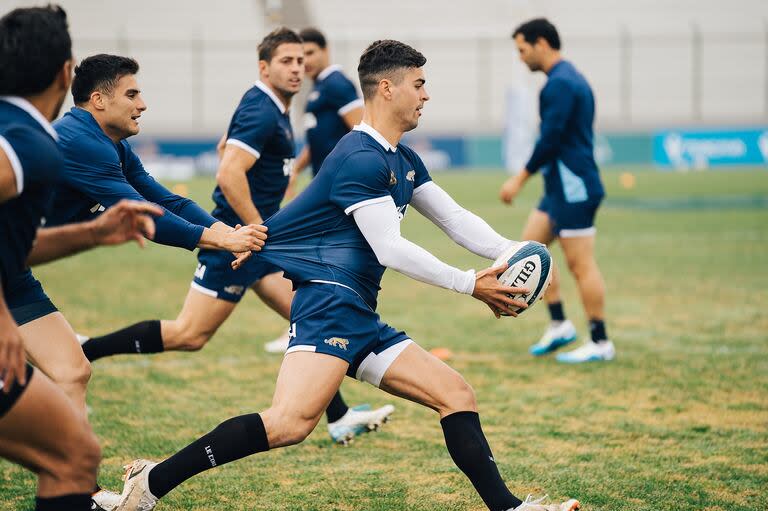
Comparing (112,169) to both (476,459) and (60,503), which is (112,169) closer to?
(60,503)

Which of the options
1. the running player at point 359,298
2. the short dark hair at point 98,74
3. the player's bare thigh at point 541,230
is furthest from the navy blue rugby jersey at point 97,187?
the player's bare thigh at point 541,230

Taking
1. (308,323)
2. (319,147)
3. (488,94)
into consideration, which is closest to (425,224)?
(319,147)

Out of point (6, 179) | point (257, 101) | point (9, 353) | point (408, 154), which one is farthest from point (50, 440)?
point (257, 101)

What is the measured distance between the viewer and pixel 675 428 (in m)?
6.45

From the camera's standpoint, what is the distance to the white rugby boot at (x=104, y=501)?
4.87 meters

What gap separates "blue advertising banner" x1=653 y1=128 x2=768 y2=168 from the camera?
109ft

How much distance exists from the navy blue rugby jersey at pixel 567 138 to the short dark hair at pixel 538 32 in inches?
9.3

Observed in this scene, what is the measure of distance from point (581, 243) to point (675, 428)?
7.80 feet

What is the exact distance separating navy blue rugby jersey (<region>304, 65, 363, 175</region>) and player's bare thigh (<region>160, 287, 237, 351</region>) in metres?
2.70

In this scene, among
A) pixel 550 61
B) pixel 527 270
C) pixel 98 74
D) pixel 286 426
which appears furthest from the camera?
pixel 550 61

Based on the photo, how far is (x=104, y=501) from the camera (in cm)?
490

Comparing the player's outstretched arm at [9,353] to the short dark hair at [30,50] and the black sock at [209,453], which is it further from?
the black sock at [209,453]

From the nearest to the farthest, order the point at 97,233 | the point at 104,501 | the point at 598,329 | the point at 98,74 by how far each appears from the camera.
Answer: the point at 97,233 → the point at 104,501 → the point at 98,74 → the point at 598,329

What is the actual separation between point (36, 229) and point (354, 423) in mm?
3057
